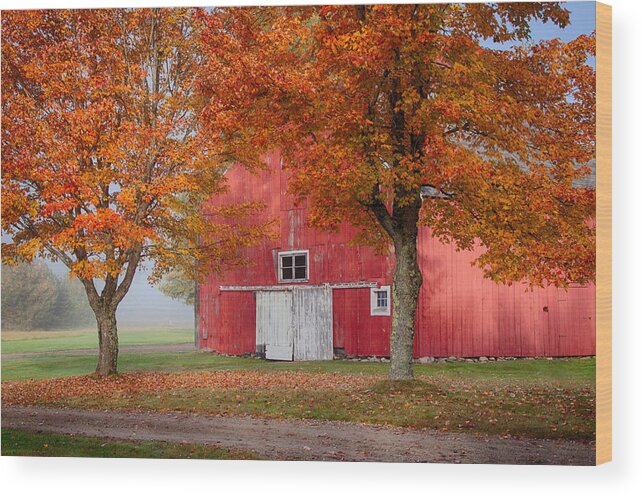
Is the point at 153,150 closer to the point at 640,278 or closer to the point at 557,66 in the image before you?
the point at 557,66

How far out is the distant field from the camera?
381 inches

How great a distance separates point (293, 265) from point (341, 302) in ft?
3.23

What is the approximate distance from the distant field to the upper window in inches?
67.7

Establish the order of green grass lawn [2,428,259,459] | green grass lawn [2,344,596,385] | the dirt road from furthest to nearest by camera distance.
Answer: green grass lawn [2,344,596,385] < green grass lawn [2,428,259,459] < the dirt road

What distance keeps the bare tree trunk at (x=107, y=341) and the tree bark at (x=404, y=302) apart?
3.46 meters

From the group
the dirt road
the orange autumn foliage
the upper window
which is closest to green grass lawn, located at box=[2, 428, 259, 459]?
the dirt road

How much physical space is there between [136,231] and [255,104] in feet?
7.14

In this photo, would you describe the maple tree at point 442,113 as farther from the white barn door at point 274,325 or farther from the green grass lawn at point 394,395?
the white barn door at point 274,325

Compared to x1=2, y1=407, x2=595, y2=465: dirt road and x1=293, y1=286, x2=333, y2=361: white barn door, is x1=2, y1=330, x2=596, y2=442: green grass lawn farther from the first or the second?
x1=293, y1=286, x2=333, y2=361: white barn door

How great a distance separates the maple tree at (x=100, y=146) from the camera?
32.2ft

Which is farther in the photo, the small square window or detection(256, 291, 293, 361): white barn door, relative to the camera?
detection(256, 291, 293, 361): white barn door

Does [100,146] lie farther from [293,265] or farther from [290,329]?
[290,329]

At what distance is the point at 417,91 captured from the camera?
9.24 metres

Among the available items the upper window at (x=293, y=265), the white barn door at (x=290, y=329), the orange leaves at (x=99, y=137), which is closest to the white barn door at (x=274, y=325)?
the white barn door at (x=290, y=329)
